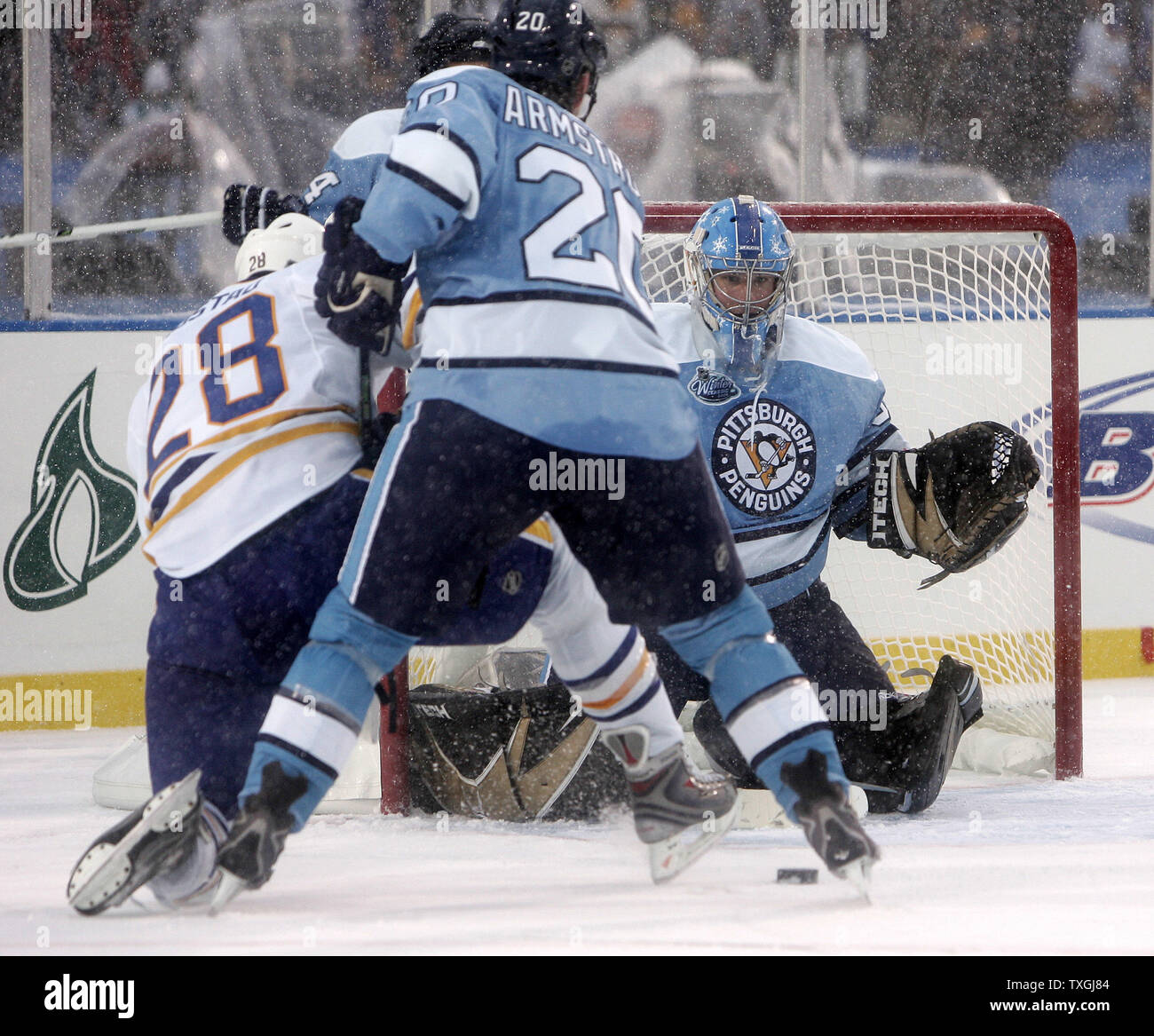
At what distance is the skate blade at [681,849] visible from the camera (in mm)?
1883

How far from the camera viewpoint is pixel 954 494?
2420mm

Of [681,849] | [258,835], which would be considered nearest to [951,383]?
[681,849]

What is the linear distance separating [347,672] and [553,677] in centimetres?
95

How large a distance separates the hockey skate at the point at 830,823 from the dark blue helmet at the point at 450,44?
1284mm

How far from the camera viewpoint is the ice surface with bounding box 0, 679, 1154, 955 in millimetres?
1523

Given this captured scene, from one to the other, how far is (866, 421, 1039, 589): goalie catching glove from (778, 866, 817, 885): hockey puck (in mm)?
818

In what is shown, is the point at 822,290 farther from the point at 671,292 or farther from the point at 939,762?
the point at 939,762

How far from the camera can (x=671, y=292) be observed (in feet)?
11.5

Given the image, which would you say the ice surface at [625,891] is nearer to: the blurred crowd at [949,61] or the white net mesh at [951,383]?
the white net mesh at [951,383]

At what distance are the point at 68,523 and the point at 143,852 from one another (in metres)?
2.19

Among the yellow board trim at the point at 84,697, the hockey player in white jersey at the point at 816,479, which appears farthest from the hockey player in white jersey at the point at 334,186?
the yellow board trim at the point at 84,697

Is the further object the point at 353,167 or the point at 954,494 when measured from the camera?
the point at 954,494

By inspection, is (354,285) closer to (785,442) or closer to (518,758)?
(518,758)

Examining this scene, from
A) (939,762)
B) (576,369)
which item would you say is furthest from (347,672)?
(939,762)
